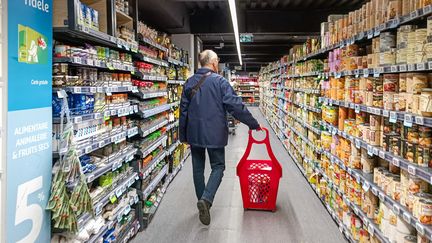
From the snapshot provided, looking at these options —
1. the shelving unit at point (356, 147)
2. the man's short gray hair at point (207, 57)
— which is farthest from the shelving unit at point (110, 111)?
the shelving unit at point (356, 147)

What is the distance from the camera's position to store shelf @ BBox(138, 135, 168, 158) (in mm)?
4051

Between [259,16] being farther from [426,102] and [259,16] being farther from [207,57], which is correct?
[426,102]

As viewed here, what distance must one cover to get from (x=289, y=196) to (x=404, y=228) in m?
2.65

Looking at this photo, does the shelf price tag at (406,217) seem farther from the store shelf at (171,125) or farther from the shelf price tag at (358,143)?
the store shelf at (171,125)

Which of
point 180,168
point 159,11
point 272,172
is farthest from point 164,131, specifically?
point 159,11

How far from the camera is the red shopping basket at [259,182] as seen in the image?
14.5 ft

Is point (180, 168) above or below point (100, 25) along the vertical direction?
below

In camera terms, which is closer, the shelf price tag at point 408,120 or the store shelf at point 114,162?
the shelf price tag at point 408,120

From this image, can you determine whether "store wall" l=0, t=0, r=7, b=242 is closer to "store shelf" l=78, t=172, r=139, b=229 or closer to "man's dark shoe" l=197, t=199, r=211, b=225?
"store shelf" l=78, t=172, r=139, b=229

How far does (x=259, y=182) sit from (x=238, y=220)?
523mm

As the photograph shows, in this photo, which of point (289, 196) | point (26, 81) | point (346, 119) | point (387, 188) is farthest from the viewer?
point (289, 196)

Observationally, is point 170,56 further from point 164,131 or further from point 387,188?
point 387,188

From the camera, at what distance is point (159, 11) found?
695 centimetres

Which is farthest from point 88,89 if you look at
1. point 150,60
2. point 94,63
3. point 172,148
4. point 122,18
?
point 172,148
